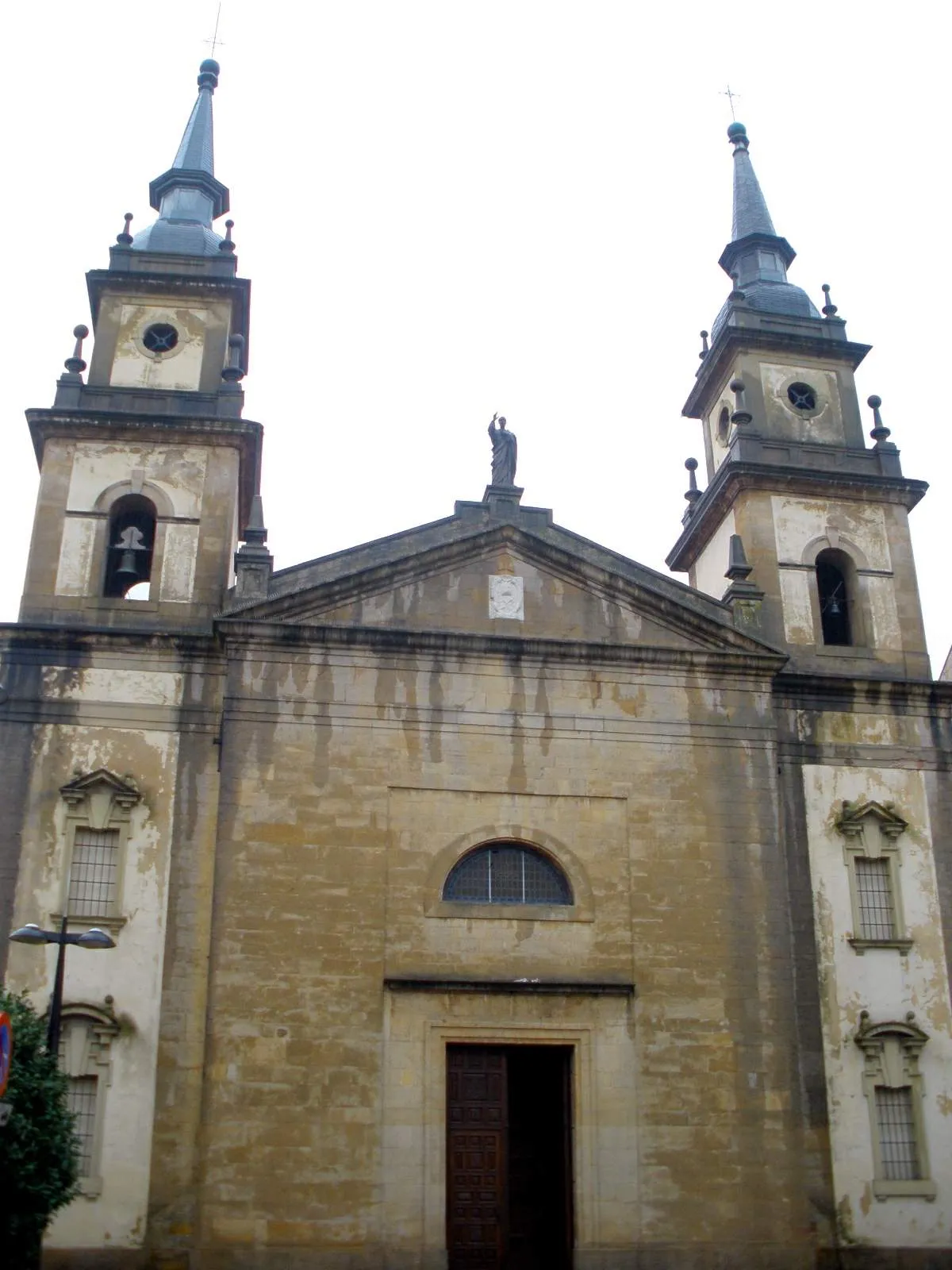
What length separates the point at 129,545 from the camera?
23.9 metres

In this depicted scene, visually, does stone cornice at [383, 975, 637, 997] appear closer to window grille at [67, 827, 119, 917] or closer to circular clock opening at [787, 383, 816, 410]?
window grille at [67, 827, 119, 917]

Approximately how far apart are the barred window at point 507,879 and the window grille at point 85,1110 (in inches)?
230

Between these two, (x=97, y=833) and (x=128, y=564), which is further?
(x=128, y=564)

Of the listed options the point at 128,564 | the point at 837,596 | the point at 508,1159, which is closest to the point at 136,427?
the point at 128,564

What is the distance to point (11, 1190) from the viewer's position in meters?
14.7

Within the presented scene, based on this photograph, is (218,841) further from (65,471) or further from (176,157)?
(176,157)

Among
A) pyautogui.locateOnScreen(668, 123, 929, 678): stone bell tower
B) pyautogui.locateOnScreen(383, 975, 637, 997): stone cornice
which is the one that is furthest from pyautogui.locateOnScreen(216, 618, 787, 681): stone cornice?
pyautogui.locateOnScreen(383, 975, 637, 997): stone cornice

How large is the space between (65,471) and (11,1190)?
13251mm

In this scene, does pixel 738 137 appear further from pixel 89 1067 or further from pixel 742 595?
pixel 89 1067

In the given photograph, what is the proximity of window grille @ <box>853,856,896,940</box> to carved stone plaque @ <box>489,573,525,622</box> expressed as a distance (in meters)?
7.03

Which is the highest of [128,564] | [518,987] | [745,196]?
[745,196]

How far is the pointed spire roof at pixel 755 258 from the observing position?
2953cm

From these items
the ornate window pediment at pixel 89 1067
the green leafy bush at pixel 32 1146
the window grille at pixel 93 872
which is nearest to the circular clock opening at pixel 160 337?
the window grille at pixel 93 872

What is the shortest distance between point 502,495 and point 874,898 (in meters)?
9.25
